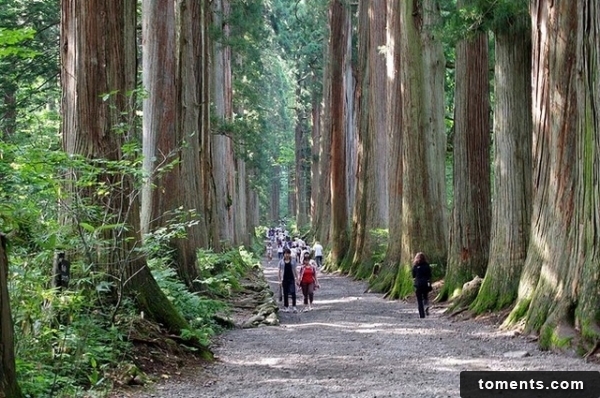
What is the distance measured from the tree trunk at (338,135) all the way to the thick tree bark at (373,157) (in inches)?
179

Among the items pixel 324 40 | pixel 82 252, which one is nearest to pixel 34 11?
pixel 82 252

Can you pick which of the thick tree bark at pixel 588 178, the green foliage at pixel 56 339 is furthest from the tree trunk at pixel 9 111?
the thick tree bark at pixel 588 178

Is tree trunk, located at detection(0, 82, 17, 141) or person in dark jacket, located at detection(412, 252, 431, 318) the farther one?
tree trunk, located at detection(0, 82, 17, 141)

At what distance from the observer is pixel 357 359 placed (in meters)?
11.0

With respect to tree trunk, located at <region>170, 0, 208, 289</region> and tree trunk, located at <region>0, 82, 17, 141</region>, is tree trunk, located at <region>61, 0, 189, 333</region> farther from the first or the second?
tree trunk, located at <region>0, 82, 17, 141</region>

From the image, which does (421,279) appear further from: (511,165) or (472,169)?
(472,169)

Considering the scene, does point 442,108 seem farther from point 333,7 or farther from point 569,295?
point 333,7

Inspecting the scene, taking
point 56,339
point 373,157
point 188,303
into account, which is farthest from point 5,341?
point 373,157

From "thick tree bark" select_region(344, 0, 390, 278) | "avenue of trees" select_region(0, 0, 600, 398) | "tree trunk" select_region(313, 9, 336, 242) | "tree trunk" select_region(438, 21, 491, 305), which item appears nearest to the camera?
"avenue of trees" select_region(0, 0, 600, 398)

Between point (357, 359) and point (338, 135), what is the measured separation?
24981 mm

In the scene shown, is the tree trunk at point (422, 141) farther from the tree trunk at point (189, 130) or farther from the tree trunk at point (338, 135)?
the tree trunk at point (338, 135)

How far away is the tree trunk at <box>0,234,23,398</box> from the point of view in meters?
5.73

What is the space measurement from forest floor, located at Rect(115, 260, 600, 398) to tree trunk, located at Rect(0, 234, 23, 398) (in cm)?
238

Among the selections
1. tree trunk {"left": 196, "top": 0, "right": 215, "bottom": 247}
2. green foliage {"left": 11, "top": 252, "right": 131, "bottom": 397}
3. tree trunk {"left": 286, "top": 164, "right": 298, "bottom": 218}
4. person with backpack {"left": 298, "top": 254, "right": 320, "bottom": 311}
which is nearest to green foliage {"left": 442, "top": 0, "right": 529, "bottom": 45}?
person with backpack {"left": 298, "top": 254, "right": 320, "bottom": 311}
